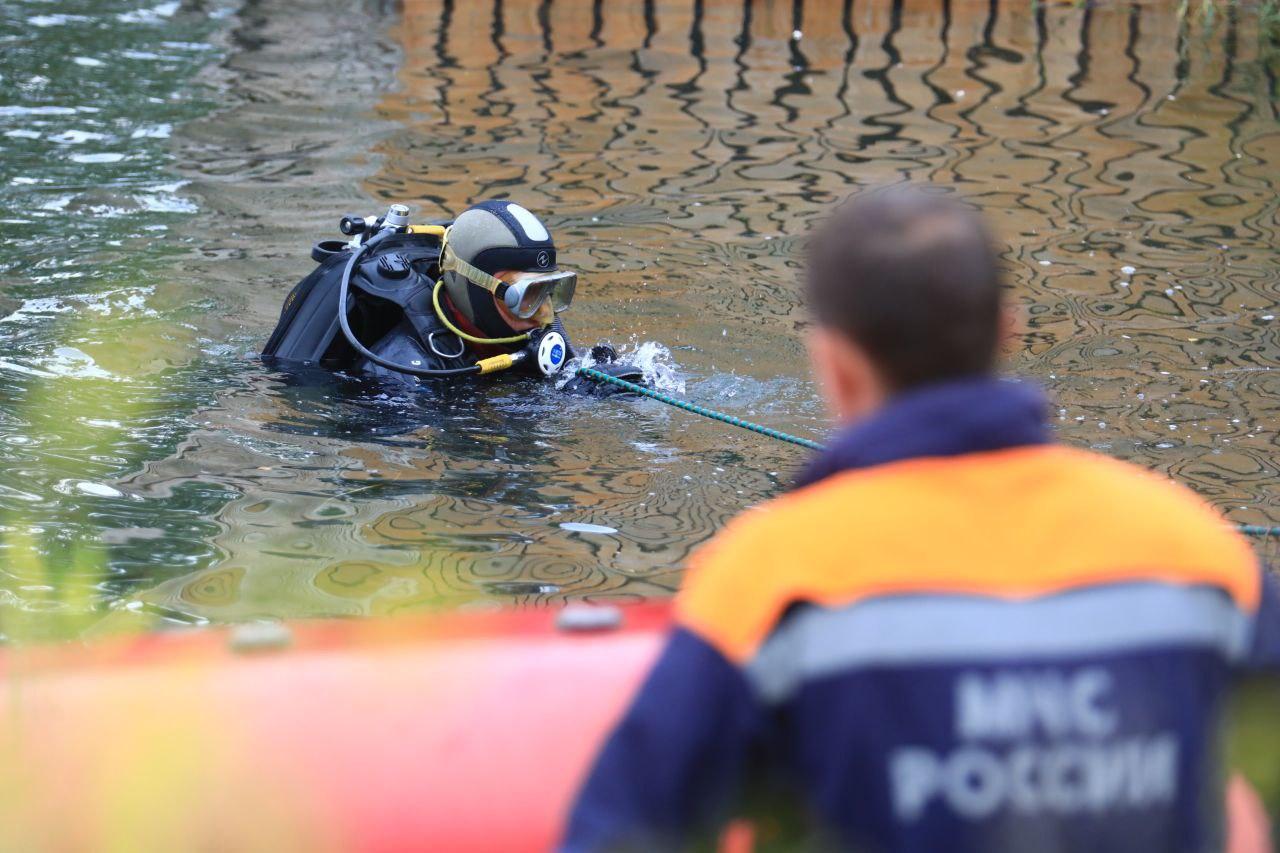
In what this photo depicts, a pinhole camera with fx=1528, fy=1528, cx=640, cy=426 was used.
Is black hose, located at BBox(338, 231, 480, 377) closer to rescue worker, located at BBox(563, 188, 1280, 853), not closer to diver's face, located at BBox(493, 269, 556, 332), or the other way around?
diver's face, located at BBox(493, 269, 556, 332)

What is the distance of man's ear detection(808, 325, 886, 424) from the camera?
137 centimetres

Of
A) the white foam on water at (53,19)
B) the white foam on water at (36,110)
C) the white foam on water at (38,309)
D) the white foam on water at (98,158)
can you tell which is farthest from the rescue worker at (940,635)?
the white foam on water at (53,19)

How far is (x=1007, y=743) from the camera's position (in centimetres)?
126

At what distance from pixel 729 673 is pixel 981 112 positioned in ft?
27.0

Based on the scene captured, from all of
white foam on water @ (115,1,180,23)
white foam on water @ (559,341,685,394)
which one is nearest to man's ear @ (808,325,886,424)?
white foam on water @ (559,341,685,394)

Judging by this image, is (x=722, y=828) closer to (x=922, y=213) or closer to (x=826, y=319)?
(x=826, y=319)

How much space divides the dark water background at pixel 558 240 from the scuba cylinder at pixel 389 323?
5.5 inches

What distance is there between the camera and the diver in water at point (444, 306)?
14.8ft

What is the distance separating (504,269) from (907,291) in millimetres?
3295

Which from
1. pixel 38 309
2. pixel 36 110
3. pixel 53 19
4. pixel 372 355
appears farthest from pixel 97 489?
pixel 53 19

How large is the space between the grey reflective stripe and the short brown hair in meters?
0.22

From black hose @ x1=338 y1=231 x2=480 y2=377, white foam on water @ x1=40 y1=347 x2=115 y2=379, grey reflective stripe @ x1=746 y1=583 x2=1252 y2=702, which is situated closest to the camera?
grey reflective stripe @ x1=746 y1=583 x2=1252 y2=702

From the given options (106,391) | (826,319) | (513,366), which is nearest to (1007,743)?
(826,319)

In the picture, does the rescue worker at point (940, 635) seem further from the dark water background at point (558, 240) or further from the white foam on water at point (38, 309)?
the white foam on water at point (38, 309)
